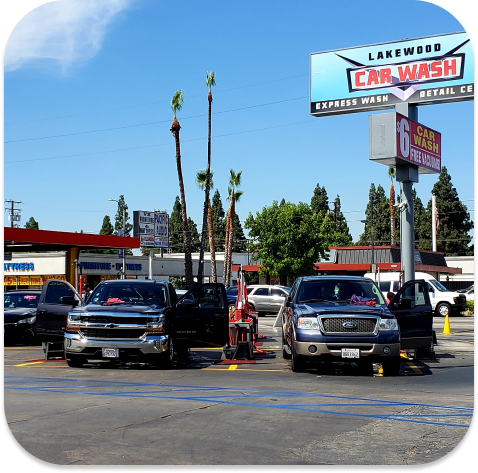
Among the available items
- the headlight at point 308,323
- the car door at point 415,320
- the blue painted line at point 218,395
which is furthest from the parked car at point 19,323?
the car door at point 415,320

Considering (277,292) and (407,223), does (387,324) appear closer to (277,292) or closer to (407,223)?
(407,223)

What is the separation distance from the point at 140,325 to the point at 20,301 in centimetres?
862

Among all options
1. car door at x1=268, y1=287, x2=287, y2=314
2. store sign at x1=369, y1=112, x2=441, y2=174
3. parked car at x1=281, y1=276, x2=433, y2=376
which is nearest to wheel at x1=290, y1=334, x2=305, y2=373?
parked car at x1=281, y1=276, x2=433, y2=376

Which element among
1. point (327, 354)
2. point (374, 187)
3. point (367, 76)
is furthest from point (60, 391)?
point (374, 187)

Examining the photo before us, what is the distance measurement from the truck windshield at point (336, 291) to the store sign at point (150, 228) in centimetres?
3091

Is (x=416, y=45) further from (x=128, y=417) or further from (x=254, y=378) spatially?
(x=128, y=417)

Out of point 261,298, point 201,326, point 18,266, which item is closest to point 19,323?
point 201,326

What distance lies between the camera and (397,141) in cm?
2608

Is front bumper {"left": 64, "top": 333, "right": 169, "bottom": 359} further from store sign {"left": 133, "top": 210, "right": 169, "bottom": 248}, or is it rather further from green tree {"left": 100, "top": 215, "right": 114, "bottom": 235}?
green tree {"left": 100, "top": 215, "right": 114, "bottom": 235}

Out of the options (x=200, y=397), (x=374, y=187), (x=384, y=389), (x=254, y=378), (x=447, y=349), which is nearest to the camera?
(x=200, y=397)

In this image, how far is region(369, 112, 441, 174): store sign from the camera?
26.2m

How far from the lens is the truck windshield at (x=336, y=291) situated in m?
14.1

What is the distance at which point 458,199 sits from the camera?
9244 cm

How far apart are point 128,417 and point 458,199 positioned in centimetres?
8956
